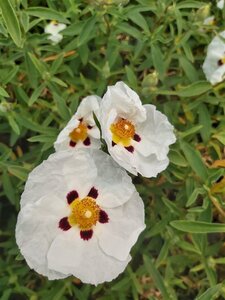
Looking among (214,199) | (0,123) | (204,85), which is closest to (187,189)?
(214,199)

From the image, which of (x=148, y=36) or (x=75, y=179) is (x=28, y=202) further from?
(x=148, y=36)

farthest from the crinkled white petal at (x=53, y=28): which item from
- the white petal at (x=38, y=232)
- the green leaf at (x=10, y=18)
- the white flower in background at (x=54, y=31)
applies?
the white petal at (x=38, y=232)

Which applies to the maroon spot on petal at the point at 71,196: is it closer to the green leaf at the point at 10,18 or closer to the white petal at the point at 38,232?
the white petal at the point at 38,232

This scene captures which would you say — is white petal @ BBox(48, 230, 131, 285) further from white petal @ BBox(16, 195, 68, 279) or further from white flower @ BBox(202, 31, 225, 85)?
white flower @ BBox(202, 31, 225, 85)

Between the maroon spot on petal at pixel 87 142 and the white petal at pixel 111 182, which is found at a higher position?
the white petal at pixel 111 182

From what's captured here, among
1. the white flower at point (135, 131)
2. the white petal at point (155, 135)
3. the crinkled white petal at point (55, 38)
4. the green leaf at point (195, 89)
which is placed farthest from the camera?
the crinkled white petal at point (55, 38)

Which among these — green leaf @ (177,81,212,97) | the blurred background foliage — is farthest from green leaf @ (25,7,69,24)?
green leaf @ (177,81,212,97)

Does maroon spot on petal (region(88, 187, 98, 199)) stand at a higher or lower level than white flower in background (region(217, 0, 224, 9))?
lower
